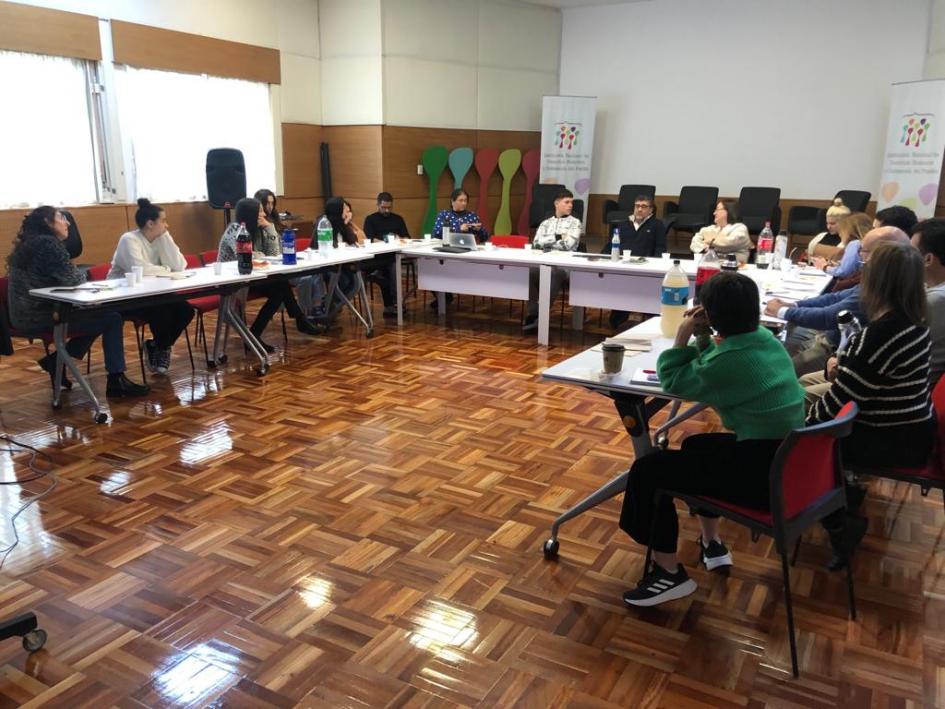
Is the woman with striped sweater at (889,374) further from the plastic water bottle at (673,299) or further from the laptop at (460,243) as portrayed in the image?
the laptop at (460,243)

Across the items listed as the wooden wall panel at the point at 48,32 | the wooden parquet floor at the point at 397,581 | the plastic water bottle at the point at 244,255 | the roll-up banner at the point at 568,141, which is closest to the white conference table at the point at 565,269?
the wooden parquet floor at the point at 397,581

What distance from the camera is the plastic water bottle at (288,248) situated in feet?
17.7

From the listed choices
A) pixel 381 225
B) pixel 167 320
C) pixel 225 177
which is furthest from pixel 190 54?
pixel 167 320

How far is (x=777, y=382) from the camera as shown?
2205mm

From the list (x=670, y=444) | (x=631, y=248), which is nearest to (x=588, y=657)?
(x=670, y=444)

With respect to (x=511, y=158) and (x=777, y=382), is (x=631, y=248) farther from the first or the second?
(x=777, y=382)

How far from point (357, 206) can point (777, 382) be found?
750 centimetres

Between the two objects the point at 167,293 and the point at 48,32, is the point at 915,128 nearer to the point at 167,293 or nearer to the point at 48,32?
the point at 167,293

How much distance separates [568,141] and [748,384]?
8.10 metres

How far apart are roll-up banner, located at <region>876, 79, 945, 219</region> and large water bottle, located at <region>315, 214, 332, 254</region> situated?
6132 millimetres

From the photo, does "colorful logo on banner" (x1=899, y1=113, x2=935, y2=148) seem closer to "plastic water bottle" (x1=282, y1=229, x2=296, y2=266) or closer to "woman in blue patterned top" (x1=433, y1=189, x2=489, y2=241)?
"woman in blue patterned top" (x1=433, y1=189, x2=489, y2=241)

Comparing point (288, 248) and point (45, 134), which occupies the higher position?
point (45, 134)

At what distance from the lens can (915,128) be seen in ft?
25.7

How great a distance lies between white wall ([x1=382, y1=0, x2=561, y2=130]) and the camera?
8.61m
